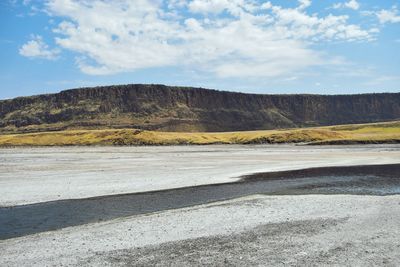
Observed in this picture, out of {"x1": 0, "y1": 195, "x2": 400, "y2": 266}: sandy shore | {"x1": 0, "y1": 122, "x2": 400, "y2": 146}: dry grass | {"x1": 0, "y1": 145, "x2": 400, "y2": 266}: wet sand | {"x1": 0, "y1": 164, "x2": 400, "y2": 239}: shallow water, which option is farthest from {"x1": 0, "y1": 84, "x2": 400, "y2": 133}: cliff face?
{"x1": 0, "y1": 195, "x2": 400, "y2": 266}: sandy shore

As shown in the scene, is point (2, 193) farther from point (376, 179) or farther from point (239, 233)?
point (376, 179)

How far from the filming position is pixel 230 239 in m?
13.5

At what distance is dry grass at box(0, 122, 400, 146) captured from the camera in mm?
75688

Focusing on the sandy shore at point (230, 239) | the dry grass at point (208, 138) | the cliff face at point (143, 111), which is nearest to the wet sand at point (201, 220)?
the sandy shore at point (230, 239)

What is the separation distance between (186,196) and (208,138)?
223 feet

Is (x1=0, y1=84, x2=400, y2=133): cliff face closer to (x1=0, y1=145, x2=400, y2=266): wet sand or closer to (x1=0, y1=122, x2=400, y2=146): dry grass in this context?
(x1=0, y1=122, x2=400, y2=146): dry grass

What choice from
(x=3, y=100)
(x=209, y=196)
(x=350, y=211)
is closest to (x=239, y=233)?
(x=350, y=211)

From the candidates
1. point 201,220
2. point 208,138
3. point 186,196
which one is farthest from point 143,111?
point 201,220

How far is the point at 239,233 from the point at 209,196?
26.2 ft

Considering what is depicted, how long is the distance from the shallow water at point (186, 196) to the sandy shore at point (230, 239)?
1.61 meters

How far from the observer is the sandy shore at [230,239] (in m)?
11.5

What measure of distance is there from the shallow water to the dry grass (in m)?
42.0

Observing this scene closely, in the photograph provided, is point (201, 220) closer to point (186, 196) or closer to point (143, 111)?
point (186, 196)

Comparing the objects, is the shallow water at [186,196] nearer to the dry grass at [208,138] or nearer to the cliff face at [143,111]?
the dry grass at [208,138]
